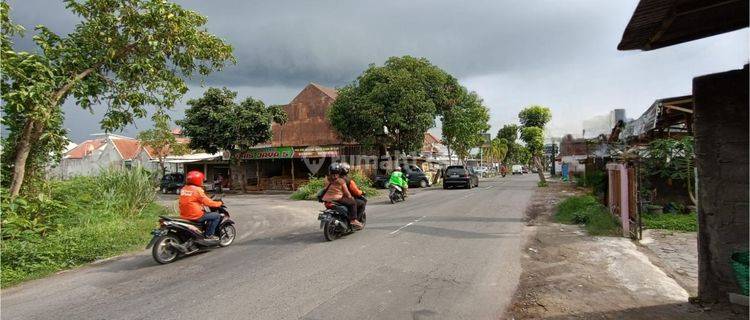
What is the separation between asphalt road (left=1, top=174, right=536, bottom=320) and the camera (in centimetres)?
456

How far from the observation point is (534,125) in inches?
2296

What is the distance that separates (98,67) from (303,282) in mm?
7320

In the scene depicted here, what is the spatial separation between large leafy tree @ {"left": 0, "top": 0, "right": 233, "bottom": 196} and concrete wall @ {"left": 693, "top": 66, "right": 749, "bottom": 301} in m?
9.32

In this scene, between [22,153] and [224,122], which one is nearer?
[22,153]

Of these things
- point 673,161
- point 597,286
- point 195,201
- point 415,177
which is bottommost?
point 597,286

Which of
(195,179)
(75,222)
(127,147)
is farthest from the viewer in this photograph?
(127,147)

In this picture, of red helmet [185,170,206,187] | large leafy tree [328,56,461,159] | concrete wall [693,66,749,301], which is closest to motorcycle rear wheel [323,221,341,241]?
red helmet [185,170,206,187]

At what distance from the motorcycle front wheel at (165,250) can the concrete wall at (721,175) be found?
287 inches

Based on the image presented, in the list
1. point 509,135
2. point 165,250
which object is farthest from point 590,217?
point 509,135

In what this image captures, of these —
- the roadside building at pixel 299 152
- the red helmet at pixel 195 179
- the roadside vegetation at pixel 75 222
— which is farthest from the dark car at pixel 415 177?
the red helmet at pixel 195 179

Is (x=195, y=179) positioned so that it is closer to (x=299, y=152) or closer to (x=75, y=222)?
(x=75, y=222)

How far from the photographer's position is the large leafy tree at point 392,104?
88.9ft

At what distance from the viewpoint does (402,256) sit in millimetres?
6992

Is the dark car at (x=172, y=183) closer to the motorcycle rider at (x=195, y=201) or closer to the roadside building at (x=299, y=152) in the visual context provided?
the roadside building at (x=299, y=152)
